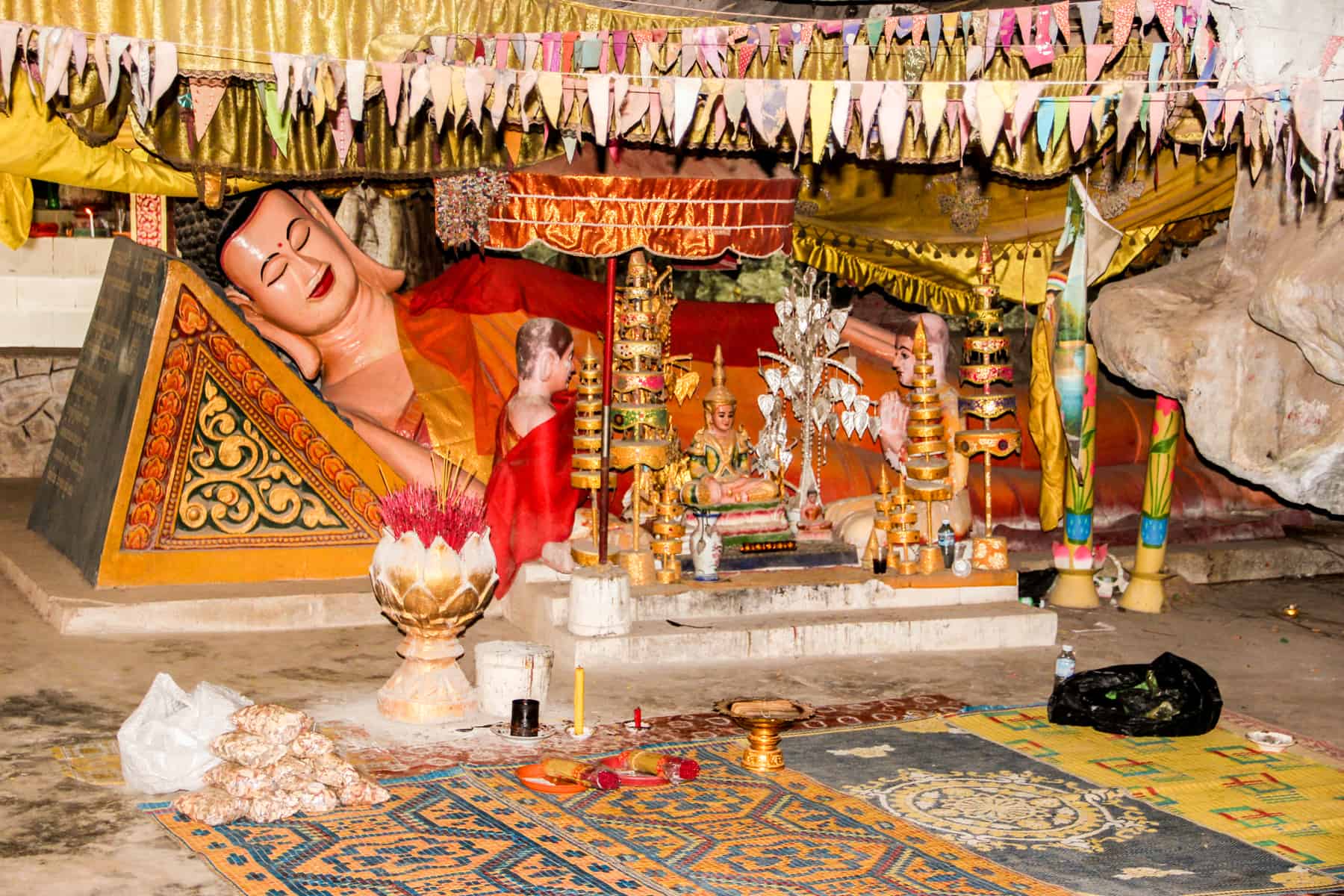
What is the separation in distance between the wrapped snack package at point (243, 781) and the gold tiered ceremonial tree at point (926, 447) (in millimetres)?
4380

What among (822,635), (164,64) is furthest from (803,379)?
(164,64)

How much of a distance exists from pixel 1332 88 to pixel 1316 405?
2.25 meters

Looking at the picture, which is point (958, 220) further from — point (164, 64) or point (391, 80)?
→ point (164, 64)

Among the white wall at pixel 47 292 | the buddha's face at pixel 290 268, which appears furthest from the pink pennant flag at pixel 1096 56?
the white wall at pixel 47 292

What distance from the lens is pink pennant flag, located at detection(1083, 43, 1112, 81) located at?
7.49 m

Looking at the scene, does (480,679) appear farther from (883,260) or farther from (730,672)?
(883,260)

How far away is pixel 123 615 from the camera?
30.1 ft

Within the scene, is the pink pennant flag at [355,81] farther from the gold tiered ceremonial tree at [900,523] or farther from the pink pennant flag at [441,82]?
the gold tiered ceremonial tree at [900,523]

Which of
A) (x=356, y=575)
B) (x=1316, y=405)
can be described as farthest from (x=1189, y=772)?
(x=356, y=575)

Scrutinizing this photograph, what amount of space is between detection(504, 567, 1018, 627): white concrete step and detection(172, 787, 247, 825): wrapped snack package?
2.85 m

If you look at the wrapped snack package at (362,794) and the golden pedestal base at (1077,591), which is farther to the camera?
the golden pedestal base at (1077,591)

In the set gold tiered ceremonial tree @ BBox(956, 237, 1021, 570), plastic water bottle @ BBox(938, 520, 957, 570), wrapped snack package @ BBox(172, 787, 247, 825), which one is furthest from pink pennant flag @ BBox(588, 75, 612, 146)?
plastic water bottle @ BBox(938, 520, 957, 570)

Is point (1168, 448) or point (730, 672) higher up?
point (1168, 448)

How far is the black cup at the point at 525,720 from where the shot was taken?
750cm
